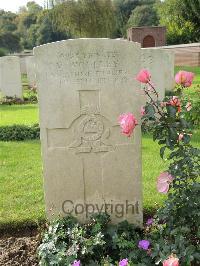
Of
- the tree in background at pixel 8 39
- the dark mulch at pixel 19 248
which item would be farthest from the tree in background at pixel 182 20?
the dark mulch at pixel 19 248

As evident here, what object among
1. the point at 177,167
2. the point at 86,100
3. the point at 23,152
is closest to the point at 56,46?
the point at 86,100

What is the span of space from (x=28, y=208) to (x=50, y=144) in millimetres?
1211

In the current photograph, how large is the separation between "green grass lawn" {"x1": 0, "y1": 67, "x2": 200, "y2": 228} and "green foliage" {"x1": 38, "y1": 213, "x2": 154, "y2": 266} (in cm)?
56

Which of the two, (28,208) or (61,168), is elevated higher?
(61,168)

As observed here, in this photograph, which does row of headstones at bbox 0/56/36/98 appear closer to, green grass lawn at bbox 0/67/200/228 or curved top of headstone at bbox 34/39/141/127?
green grass lawn at bbox 0/67/200/228

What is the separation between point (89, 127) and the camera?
3383 millimetres

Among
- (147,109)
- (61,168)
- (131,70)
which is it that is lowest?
(61,168)

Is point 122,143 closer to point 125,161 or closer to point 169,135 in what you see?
Result: point 125,161

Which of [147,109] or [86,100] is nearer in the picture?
[147,109]

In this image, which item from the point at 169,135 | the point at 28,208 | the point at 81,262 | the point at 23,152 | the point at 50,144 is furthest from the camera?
the point at 23,152

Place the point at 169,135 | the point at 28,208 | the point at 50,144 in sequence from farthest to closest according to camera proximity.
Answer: the point at 28,208, the point at 50,144, the point at 169,135

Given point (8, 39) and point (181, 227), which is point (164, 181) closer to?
point (181, 227)

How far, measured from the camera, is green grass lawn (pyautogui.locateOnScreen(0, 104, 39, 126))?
29.7 ft

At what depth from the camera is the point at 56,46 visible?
3.23 metres
